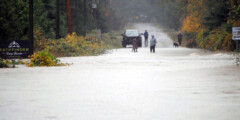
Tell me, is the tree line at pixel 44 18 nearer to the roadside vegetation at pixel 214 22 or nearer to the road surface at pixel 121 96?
the roadside vegetation at pixel 214 22

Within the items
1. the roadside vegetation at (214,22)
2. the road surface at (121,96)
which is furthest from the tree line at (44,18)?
the road surface at (121,96)

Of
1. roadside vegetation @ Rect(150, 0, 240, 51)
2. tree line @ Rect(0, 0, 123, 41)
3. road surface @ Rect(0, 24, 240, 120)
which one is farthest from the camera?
roadside vegetation @ Rect(150, 0, 240, 51)

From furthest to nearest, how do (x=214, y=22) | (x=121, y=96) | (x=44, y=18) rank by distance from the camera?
(x=44, y=18) < (x=214, y=22) < (x=121, y=96)

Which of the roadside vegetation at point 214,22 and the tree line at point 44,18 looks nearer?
the tree line at point 44,18

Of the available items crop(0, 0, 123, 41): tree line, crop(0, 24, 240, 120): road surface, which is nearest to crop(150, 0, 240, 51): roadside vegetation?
crop(0, 0, 123, 41): tree line

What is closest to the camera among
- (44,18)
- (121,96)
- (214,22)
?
(121,96)

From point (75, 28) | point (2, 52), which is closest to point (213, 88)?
point (2, 52)

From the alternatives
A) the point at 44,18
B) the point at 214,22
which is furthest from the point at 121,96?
the point at 44,18

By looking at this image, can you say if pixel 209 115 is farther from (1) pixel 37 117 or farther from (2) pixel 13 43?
(2) pixel 13 43

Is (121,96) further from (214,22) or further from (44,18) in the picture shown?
(44,18)

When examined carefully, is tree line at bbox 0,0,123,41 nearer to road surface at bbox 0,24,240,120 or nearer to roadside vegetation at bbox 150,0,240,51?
roadside vegetation at bbox 150,0,240,51

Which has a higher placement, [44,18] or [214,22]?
[44,18]

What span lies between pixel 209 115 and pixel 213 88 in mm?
5284

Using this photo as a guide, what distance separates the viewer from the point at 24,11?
45.2 metres
